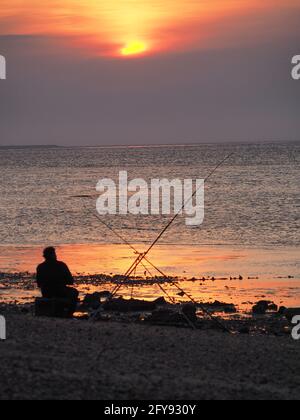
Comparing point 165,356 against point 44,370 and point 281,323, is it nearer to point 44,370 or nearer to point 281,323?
point 44,370

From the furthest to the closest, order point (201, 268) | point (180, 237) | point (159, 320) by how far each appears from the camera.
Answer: point (180, 237) → point (201, 268) → point (159, 320)

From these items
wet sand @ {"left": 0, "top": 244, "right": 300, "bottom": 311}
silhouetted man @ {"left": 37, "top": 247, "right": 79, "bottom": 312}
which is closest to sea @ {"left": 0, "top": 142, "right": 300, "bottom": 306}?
wet sand @ {"left": 0, "top": 244, "right": 300, "bottom": 311}

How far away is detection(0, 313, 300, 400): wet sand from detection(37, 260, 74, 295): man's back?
0.94 metres

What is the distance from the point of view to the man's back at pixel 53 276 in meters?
13.0

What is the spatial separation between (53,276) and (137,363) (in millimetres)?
3761

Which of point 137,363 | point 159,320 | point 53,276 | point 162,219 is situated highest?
point 162,219

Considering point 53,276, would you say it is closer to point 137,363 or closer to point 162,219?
point 137,363

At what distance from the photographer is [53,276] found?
1302 centimetres

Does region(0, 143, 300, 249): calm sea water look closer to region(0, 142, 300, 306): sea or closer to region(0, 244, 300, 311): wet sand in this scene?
region(0, 142, 300, 306): sea

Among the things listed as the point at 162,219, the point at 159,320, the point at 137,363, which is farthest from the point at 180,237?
the point at 137,363

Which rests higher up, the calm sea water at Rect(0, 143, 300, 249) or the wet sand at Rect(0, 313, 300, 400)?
the calm sea water at Rect(0, 143, 300, 249)

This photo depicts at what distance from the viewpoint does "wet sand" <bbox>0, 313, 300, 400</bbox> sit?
835 cm

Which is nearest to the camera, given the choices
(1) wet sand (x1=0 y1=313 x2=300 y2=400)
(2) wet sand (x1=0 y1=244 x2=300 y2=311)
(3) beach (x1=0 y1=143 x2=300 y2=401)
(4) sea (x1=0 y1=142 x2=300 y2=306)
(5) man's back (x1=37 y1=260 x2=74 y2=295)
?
(1) wet sand (x1=0 y1=313 x2=300 y2=400)

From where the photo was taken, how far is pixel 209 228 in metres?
34.5
